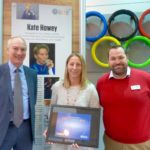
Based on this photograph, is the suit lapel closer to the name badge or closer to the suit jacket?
the suit jacket

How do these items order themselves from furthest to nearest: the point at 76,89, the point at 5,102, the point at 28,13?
the point at 28,13, the point at 76,89, the point at 5,102

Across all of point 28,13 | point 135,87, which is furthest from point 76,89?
point 28,13

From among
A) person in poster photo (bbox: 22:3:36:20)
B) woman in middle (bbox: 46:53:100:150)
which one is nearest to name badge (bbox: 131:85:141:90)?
woman in middle (bbox: 46:53:100:150)

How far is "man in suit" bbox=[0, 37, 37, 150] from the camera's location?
7.62 ft

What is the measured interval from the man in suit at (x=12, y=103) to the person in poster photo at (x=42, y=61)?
566mm

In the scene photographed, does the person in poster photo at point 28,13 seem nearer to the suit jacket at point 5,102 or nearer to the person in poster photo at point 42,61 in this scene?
the person in poster photo at point 42,61

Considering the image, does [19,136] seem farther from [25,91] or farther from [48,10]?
[48,10]

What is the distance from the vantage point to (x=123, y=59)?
2.62m

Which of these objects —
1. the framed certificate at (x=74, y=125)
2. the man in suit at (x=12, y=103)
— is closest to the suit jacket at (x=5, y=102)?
the man in suit at (x=12, y=103)

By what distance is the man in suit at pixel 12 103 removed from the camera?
7.62 feet

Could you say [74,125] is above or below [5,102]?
below

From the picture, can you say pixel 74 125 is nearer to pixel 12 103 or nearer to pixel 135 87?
pixel 12 103

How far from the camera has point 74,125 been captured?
236cm

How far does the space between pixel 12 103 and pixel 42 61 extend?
2.98ft
